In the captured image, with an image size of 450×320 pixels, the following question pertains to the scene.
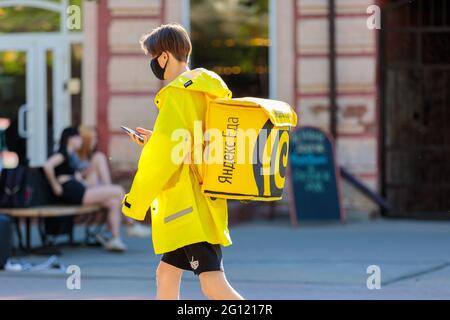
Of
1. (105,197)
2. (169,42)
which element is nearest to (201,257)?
(169,42)

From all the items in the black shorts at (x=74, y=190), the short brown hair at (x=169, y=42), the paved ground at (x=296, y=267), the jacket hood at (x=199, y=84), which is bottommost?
the paved ground at (x=296, y=267)

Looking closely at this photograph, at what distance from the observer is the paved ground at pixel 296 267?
27.9ft

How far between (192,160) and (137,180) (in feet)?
1.08

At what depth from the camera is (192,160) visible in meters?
5.73

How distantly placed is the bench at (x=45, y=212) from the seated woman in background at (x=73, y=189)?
4.0 inches

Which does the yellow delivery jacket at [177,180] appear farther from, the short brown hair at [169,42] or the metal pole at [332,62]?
the metal pole at [332,62]

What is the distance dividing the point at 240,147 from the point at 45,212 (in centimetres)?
534

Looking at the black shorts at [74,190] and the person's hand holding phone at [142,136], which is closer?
the person's hand holding phone at [142,136]

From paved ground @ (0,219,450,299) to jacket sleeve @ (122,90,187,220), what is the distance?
2738mm

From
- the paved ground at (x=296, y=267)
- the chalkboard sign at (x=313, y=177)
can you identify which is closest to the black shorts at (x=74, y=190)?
the paved ground at (x=296, y=267)

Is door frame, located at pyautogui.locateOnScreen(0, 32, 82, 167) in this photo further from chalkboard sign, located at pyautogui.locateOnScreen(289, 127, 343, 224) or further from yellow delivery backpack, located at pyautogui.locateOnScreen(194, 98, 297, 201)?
yellow delivery backpack, located at pyautogui.locateOnScreen(194, 98, 297, 201)

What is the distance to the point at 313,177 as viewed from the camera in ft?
43.0

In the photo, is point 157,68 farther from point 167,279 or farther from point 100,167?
point 100,167
